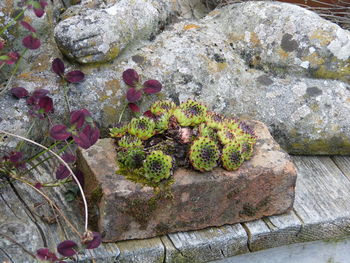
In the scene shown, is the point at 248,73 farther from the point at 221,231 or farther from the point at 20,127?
the point at 20,127

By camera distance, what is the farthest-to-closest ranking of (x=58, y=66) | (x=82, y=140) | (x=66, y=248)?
(x=58, y=66), (x=82, y=140), (x=66, y=248)

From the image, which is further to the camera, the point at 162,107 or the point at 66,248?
the point at 162,107

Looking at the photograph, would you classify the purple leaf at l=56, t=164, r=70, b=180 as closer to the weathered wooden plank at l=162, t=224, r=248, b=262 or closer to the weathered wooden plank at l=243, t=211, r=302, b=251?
the weathered wooden plank at l=162, t=224, r=248, b=262

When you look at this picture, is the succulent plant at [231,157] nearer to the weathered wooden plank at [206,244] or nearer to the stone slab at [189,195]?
the stone slab at [189,195]

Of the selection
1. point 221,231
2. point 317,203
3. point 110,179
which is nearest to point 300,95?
point 317,203

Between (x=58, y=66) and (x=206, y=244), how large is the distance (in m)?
0.97

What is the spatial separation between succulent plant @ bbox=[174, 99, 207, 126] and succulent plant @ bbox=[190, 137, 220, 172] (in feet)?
0.48

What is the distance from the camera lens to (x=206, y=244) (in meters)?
2.37

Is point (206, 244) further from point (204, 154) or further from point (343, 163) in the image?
point (343, 163)

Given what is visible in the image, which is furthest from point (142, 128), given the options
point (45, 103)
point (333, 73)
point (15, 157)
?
point (333, 73)

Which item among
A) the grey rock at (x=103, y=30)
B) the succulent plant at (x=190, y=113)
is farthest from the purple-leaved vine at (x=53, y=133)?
the succulent plant at (x=190, y=113)

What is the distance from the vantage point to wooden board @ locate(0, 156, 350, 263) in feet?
7.24

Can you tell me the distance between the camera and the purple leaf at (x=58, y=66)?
8.38 feet

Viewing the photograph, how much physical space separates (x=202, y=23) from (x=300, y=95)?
0.64 meters
